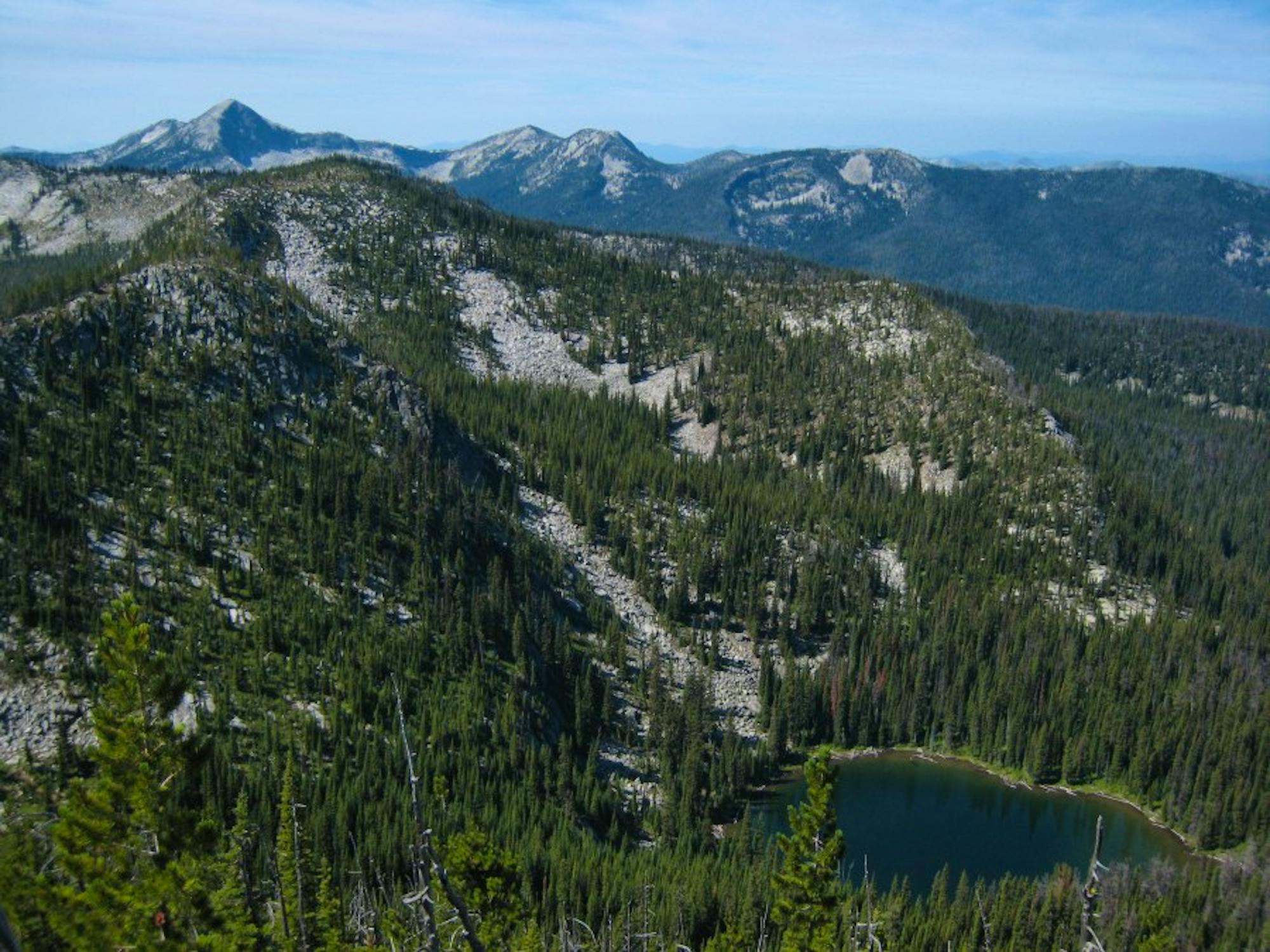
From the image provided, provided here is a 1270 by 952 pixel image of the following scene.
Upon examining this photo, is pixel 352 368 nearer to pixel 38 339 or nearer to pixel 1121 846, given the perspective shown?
pixel 38 339

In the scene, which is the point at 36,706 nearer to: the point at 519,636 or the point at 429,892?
the point at 519,636

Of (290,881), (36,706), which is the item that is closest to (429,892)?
(290,881)

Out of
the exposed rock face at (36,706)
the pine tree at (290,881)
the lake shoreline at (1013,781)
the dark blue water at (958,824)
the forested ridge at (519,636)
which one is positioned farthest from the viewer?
the lake shoreline at (1013,781)

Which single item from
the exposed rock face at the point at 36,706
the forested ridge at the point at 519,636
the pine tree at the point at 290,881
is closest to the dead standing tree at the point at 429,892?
the forested ridge at the point at 519,636

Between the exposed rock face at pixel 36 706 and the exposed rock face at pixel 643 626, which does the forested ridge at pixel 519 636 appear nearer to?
the exposed rock face at pixel 36 706

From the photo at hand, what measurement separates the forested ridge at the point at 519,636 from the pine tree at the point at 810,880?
2.65 ft

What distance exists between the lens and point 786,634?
123062mm

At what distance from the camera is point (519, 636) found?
3905 inches

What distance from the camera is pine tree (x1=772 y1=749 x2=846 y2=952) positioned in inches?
1403

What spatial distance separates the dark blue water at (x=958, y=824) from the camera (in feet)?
295

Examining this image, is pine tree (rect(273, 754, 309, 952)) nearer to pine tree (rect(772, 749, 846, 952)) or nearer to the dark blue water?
pine tree (rect(772, 749, 846, 952))

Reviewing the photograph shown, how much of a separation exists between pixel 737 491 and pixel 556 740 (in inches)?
2519

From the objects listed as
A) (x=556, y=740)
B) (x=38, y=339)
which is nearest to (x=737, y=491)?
(x=556, y=740)

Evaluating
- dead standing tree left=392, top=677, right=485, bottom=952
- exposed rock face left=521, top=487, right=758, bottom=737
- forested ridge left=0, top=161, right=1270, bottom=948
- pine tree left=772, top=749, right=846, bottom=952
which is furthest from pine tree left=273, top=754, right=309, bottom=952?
exposed rock face left=521, top=487, right=758, bottom=737
